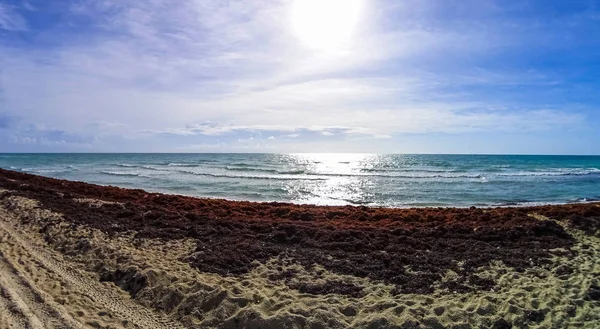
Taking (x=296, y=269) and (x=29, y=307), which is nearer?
(x=29, y=307)

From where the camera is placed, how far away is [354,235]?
998 cm

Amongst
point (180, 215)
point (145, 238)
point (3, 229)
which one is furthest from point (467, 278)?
point (3, 229)

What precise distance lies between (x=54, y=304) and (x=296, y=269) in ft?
13.7

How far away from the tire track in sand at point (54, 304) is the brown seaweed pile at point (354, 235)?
170 centimetres

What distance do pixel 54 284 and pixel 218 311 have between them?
10.8ft

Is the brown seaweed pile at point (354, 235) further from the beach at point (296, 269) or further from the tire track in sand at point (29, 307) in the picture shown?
the tire track in sand at point (29, 307)

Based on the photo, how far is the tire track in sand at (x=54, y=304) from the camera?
571 cm

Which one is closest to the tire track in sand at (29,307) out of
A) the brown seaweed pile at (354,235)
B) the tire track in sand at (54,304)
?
the tire track in sand at (54,304)

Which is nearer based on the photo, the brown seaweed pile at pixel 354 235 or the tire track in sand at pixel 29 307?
the tire track in sand at pixel 29 307

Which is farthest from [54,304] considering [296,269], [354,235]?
[354,235]

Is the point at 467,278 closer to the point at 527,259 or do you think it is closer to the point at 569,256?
the point at 527,259

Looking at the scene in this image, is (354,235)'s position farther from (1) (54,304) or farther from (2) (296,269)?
(1) (54,304)

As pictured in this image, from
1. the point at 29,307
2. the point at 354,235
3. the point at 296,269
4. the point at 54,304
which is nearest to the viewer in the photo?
the point at 29,307

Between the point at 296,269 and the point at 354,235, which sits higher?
the point at 354,235
